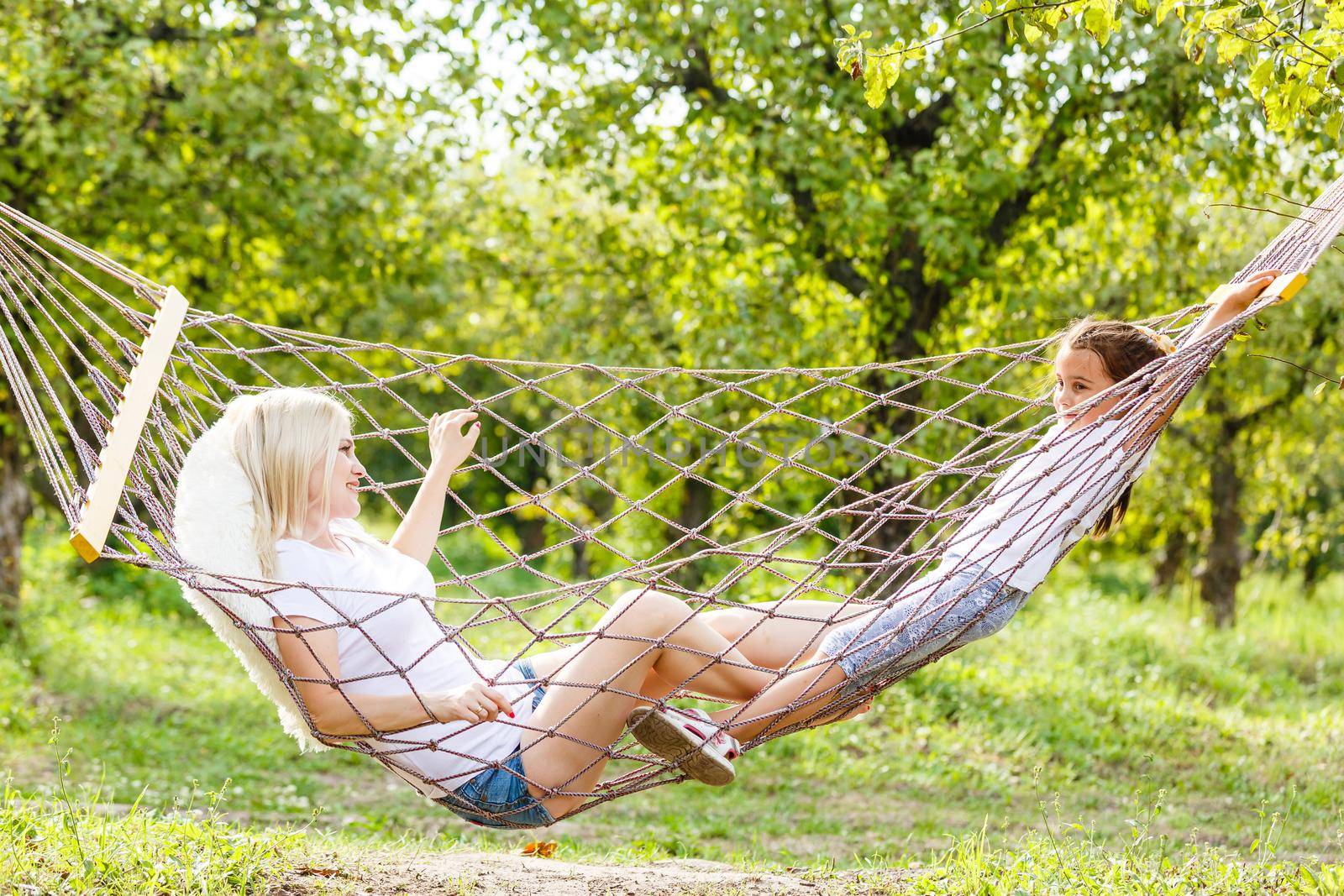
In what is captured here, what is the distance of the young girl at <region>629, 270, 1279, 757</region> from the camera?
2129mm

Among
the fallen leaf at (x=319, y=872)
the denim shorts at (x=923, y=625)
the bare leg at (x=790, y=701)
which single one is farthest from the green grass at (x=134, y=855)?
the denim shorts at (x=923, y=625)

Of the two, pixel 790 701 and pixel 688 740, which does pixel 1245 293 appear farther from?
pixel 688 740

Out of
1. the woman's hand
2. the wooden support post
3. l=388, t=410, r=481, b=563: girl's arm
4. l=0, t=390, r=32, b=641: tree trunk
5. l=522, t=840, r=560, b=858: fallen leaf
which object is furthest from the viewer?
l=0, t=390, r=32, b=641: tree trunk

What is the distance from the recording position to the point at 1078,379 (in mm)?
2443

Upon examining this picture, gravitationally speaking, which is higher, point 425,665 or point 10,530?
point 425,665

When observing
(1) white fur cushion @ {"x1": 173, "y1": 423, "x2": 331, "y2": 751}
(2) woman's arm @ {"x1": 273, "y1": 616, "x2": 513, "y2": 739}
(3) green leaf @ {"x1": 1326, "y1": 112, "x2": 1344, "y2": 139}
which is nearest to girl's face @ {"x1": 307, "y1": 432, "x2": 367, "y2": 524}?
(1) white fur cushion @ {"x1": 173, "y1": 423, "x2": 331, "y2": 751}

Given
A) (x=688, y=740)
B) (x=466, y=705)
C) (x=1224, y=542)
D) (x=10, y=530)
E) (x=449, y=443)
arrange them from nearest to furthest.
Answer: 1. (x=466, y=705)
2. (x=688, y=740)
3. (x=449, y=443)
4. (x=10, y=530)
5. (x=1224, y=542)

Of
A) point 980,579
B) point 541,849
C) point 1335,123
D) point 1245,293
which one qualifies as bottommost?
point 541,849

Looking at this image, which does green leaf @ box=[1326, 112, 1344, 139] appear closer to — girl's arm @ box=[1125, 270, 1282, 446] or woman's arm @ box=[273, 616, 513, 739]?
girl's arm @ box=[1125, 270, 1282, 446]

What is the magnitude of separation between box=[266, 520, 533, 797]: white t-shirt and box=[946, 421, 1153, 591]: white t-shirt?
0.89 m

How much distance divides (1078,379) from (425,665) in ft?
4.48

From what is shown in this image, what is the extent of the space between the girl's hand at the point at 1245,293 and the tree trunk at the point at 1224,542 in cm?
495

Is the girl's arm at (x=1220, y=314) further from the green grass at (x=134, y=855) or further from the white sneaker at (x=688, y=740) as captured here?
the green grass at (x=134, y=855)

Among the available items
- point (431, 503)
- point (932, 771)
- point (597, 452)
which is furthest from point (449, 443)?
point (597, 452)
